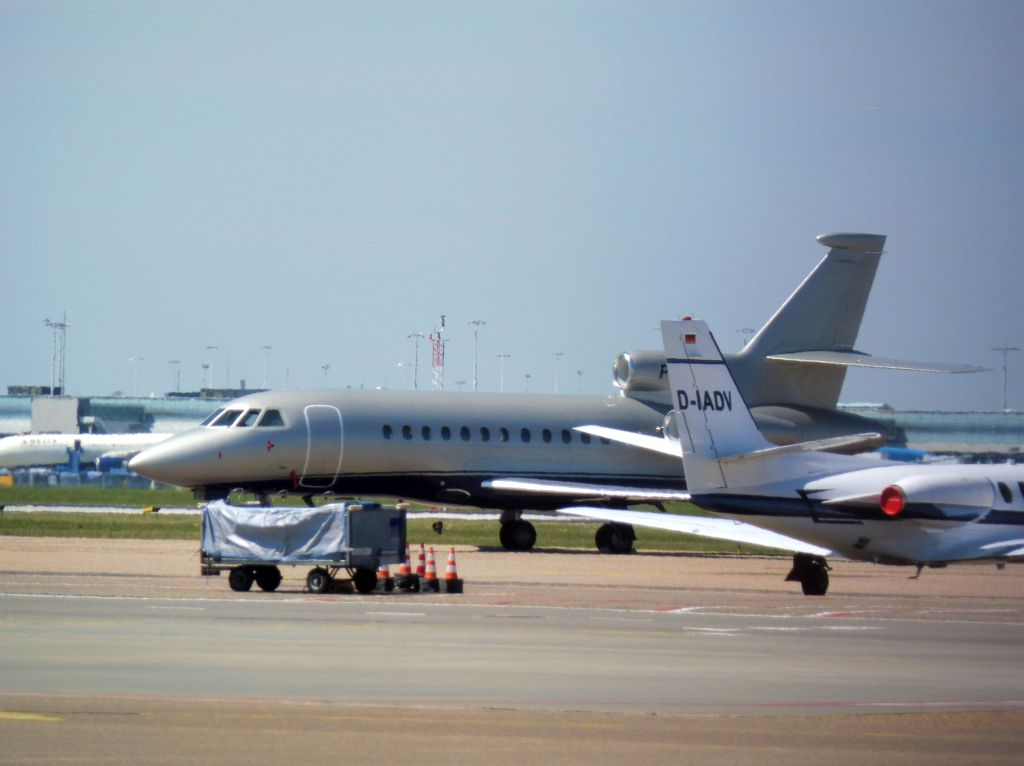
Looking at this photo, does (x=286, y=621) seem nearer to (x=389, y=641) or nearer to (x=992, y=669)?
(x=389, y=641)

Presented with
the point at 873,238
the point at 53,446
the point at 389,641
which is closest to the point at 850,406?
the point at 53,446

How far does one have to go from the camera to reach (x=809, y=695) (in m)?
16.5

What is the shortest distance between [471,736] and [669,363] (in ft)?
59.4

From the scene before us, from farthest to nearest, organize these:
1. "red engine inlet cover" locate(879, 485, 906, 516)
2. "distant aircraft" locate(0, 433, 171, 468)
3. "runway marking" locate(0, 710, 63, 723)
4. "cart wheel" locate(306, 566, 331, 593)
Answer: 1. "distant aircraft" locate(0, 433, 171, 468)
2. "cart wheel" locate(306, 566, 331, 593)
3. "red engine inlet cover" locate(879, 485, 906, 516)
4. "runway marking" locate(0, 710, 63, 723)

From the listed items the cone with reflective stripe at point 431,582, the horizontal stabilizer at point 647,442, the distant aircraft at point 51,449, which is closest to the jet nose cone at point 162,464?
the horizontal stabilizer at point 647,442

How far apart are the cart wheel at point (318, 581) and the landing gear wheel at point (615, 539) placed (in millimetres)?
16851

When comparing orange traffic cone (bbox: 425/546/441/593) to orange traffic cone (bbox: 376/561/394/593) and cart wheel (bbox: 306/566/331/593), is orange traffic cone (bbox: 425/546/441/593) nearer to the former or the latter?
orange traffic cone (bbox: 376/561/394/593)

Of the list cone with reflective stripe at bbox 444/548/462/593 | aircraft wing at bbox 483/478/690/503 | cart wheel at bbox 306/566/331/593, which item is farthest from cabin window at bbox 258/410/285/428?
cone with reflective stripe at bbox 444/548/462/593

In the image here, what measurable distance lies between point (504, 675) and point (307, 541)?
44.5 feet

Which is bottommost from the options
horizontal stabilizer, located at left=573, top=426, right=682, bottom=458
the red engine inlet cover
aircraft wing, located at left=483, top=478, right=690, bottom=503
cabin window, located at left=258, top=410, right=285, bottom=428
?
aircraft wing, located at left=483, top=478, right=690, bottom=503

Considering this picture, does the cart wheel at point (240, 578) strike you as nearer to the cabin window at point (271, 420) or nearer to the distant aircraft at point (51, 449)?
the cabin window at point (271, 420)

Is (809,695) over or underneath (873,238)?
underneath

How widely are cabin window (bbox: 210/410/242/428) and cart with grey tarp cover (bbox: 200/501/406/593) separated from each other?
14.8 m

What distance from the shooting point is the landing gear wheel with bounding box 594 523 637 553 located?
46625 millimetres
